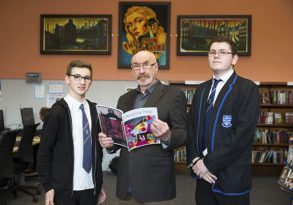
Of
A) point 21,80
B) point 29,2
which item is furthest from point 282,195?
point 29,2

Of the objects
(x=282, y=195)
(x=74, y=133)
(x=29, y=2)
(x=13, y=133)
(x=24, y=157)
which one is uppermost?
(x=29, y=2)

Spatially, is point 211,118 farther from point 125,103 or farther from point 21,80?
point 21,80

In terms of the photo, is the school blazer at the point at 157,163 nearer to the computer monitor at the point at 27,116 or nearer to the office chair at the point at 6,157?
the office chair at the point at 6,157

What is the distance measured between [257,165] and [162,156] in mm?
5655

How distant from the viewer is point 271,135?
24.1 ft

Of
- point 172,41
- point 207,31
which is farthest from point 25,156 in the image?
point 207,31

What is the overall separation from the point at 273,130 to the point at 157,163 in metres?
5.73

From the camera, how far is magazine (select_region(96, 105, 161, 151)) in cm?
215

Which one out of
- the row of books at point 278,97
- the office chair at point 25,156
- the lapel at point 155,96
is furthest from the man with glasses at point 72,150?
the row of books at point 278,97

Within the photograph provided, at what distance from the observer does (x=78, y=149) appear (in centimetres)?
234

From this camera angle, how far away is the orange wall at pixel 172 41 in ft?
24.5

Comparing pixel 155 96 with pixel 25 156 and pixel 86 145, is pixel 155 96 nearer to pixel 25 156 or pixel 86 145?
pixel 86 145

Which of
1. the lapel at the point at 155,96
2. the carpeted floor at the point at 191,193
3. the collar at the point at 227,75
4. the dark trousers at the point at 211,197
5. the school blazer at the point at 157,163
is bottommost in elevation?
the carpeted floor at the point at 191,193

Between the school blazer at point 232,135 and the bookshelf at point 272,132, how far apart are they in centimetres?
487
